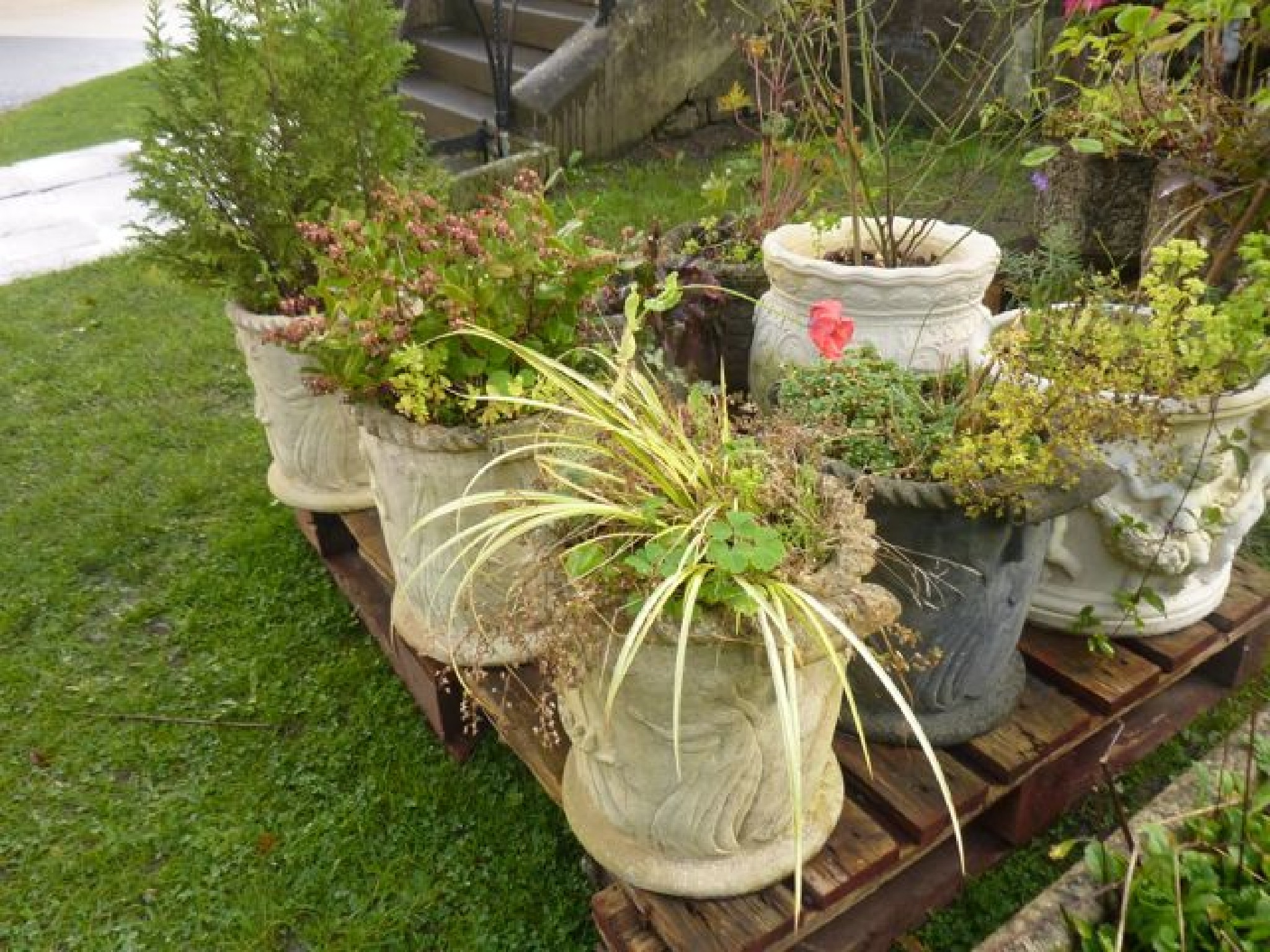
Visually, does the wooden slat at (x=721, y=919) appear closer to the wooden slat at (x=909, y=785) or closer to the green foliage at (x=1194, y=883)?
the wooden slat at (x=909, y=785)

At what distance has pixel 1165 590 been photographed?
2.19 meters

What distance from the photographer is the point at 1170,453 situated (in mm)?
2006

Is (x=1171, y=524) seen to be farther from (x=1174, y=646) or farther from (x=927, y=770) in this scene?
(x=927, y=770)

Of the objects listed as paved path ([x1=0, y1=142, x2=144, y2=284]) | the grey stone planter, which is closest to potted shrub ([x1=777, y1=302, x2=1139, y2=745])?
the grey stone planter

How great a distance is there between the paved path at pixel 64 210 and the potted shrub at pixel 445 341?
345cm

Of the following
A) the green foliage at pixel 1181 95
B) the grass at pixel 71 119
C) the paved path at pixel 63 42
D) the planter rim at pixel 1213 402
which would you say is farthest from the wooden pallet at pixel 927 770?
the paved path at pixel 63 42

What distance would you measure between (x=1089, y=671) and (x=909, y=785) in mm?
513

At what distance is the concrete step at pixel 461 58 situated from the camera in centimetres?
610

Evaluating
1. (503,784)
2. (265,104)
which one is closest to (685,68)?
(265,104)

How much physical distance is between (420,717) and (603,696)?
1.12 meters

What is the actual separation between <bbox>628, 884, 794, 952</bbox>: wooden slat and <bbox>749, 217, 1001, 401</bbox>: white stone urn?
45.6 inches

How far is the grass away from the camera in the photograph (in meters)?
7.41

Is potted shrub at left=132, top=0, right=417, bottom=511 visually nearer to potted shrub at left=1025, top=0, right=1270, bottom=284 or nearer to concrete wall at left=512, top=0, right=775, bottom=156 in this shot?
potted shrub at left=1025, top=0, right=1270, bottom=284

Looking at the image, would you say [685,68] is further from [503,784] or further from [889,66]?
[503,784]
